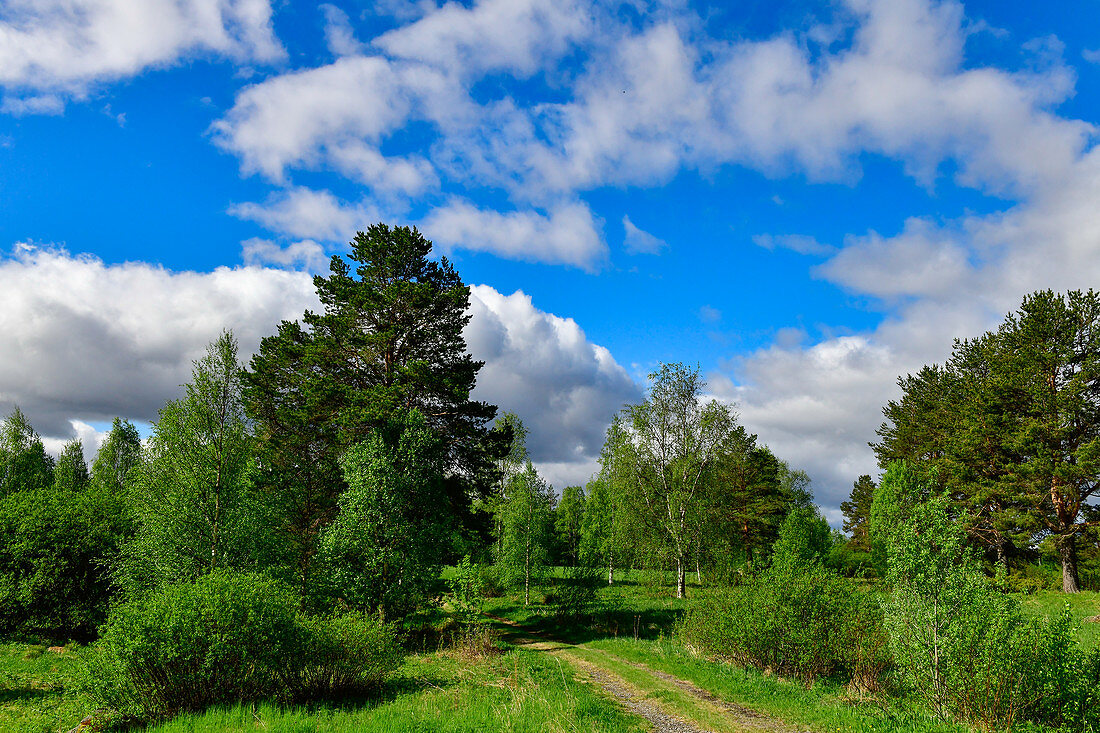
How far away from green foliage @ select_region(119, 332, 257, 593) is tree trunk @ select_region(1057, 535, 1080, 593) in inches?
1702

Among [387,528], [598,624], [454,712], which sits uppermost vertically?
[387,528]

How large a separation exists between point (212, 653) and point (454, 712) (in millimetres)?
5551

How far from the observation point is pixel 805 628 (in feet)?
51.8

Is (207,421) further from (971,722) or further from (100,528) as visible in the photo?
(971,722)

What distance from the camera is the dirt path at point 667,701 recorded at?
11398 millimetres

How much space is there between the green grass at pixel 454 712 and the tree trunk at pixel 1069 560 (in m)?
34.4

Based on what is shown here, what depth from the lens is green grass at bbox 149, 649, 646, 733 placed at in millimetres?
10125

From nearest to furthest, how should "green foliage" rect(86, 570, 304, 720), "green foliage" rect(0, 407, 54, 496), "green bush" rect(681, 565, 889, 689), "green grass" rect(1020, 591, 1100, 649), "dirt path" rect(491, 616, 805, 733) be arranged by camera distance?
"dirt path" rect(491, 616, 805, 733) → "green foliage" rect(86, 570, 304, 720) → "green bush" rect(681, 565, 889, 689) → "green grass" rect(1020, 591, 1100, 649) → "green foliage" rect(0, 407, 54, 496)

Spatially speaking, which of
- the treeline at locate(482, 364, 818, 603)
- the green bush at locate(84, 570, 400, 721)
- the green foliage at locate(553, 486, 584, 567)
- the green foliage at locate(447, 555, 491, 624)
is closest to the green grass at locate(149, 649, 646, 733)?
the green bush at locate(84, 570, 400, 721)

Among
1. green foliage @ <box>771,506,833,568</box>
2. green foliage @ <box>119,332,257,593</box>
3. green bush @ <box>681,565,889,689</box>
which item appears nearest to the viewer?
green bush @ <box>681,565,889,689</box>

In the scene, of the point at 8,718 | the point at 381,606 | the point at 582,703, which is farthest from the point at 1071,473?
the point at 8,718

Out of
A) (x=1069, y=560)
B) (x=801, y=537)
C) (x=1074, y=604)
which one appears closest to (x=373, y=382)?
(x=801, y=537)

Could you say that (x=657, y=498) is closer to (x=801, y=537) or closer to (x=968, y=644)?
(x=801, y=537)

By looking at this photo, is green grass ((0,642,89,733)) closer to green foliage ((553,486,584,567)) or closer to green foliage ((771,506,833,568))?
green foliage ((771,506,833,568))
